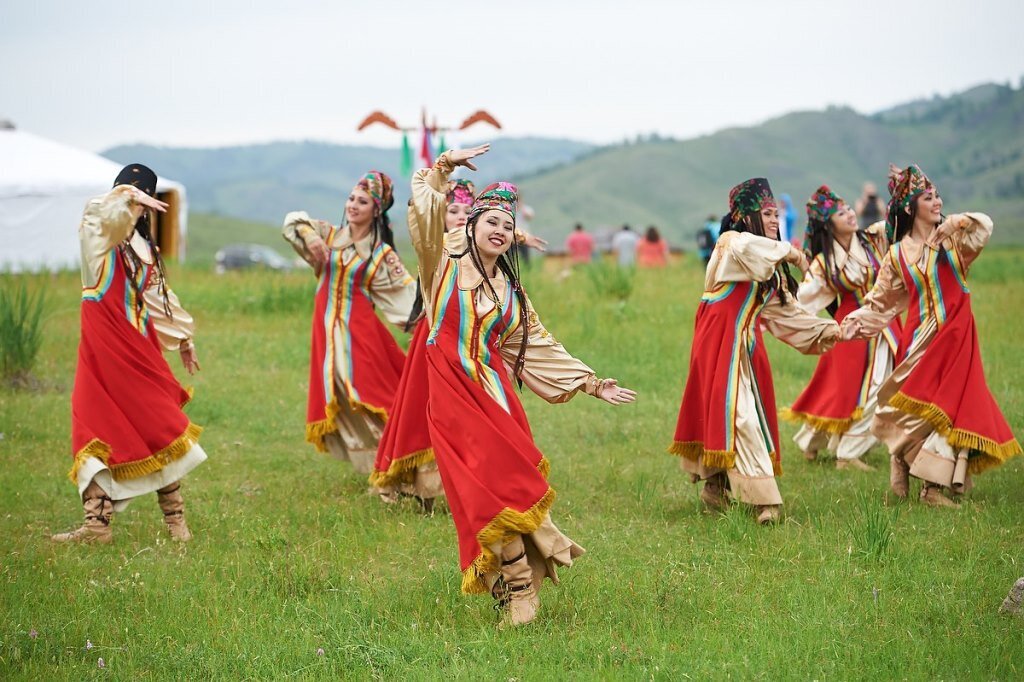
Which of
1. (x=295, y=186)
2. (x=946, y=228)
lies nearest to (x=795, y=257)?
(x=946, y=228)

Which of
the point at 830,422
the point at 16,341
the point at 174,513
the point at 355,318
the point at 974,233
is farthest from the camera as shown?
the point at 16,341

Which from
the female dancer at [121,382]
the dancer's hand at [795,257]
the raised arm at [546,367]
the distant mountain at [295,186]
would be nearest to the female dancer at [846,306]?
the dancer's hand at [795,257]

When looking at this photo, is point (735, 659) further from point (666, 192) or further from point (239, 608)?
point (666, 192)

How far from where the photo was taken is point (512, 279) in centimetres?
558

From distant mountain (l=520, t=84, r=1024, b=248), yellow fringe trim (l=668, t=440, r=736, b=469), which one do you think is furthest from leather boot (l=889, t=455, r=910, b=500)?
distant mountain (l=520, t=84, r=1024, b=248)

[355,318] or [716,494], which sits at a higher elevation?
[355,318]

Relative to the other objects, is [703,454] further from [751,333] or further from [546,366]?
[546,366]

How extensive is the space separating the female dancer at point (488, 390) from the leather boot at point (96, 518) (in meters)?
2.38

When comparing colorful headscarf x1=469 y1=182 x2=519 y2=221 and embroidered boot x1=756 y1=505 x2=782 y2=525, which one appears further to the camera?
embroidered boot x1=756 y1=505 x2=782 y2=525

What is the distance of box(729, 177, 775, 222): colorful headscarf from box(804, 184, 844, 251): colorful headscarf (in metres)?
1.71

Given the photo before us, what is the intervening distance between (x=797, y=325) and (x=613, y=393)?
192cm

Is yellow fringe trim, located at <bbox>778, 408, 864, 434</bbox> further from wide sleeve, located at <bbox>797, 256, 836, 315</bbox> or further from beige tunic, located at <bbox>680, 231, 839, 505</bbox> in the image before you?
beige tunic, located at <bbox>680, 231, 839, 505</bbox>

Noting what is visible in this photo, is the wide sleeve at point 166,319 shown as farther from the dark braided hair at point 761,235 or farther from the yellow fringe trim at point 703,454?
the dark braided hair at point 761,235

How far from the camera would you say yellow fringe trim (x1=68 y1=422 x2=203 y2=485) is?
21.9 feet
